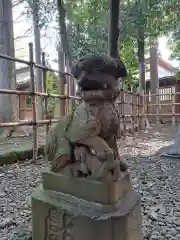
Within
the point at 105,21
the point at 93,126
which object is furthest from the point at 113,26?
the point at 105,21

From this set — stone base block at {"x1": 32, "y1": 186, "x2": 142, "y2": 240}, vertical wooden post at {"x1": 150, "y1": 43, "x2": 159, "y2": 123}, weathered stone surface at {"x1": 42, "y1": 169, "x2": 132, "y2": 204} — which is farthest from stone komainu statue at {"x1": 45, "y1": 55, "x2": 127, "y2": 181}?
vertical wooden post at {"x1": 150, "y1": 43, "x2": 159, "y2": 123}

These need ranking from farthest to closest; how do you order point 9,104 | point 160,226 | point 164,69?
point 164,69, point 9,104, point 160,226

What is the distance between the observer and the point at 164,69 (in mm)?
18281

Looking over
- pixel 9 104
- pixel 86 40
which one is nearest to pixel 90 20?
pixel 86 40

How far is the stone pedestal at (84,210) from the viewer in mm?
1102

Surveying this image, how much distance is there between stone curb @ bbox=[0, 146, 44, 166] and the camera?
9.91 ft

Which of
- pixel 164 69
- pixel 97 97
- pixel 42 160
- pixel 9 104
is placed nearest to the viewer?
pixel 97 97

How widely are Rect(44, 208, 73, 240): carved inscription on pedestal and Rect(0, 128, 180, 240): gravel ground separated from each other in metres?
0.36

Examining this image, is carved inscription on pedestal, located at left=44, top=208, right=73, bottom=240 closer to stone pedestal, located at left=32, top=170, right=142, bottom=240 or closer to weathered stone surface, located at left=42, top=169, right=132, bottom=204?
stone pedestal, located at left=32, top=170, right=142, bottom=240

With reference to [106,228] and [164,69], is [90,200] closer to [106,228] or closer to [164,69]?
[106,228]

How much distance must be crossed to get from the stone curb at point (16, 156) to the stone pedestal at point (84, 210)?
1.85 metres

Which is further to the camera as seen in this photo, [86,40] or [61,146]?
[86,40]

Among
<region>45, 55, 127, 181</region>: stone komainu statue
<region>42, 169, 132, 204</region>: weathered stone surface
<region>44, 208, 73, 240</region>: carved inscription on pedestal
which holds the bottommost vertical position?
<region>44, 208, 73, 240</region>: carved inscription on pedestal

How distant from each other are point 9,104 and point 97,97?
4479 mm
